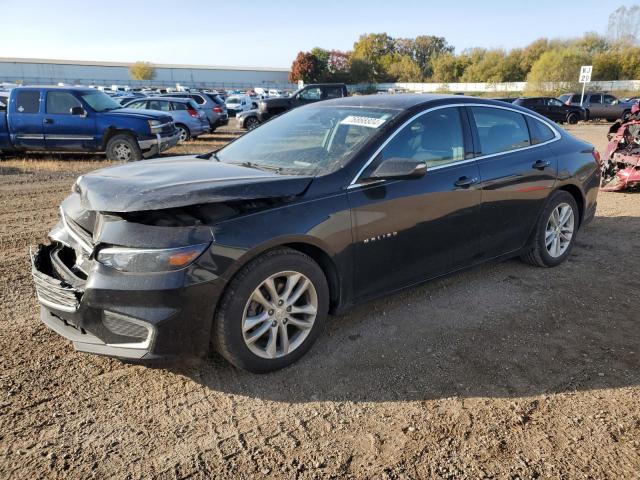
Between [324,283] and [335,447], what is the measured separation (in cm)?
104

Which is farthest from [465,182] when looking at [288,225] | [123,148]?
[123,148]

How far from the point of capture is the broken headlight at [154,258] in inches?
103

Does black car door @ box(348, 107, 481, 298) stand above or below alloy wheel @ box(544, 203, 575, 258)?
above

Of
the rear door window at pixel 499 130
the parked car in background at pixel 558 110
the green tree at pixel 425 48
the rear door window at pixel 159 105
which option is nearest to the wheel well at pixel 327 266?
the rear door window at pixel 499 130

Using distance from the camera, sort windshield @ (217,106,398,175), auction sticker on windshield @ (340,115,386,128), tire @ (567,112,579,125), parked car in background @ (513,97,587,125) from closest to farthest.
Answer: windshield @ (217,106,398,175), auction sticker on windshield @ (340,115,386,128), parked car in background @ (513,97,587,125), tire @ (567,112,579,125)

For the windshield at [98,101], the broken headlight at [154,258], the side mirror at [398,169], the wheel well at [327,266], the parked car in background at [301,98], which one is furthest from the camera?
the parked car in background at [301,98]

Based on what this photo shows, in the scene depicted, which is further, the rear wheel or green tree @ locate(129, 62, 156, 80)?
green tree @ locate(129, 62, 156, 80)

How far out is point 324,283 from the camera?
10.5ft

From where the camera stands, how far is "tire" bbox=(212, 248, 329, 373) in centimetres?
282

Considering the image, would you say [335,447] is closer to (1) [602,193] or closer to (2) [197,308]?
(2) [197,308]

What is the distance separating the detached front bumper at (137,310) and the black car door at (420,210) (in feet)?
3.68

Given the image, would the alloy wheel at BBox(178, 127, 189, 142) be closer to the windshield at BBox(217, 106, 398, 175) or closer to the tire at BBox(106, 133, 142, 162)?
the tire at BBox(106, 133, 142, 162)

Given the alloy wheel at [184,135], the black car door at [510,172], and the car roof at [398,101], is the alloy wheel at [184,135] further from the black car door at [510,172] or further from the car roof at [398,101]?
the black car door at [510,172]

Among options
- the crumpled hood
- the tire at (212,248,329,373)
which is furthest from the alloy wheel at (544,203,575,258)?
the crumpled hood
